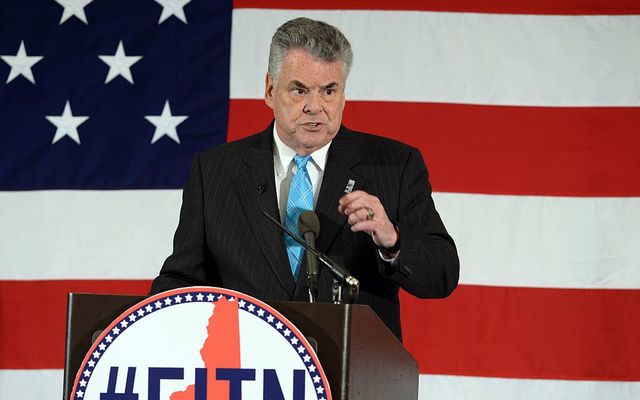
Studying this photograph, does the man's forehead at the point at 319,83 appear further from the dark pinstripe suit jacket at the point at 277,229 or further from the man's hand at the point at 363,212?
the man's hand at the point at 363,212

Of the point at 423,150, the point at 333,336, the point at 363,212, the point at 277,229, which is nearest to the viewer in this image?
the point at 333,336

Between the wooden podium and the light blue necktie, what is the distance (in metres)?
0.44

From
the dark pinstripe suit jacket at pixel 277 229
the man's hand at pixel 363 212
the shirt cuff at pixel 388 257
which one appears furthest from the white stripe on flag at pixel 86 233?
the man's hand at pixel 363 212

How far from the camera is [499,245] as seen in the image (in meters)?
3.55

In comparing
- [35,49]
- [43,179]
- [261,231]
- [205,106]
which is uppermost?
[35,49]

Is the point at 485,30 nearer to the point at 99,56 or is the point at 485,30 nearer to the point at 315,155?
the point at 99,56

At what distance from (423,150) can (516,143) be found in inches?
14.1

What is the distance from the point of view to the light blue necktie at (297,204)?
1.96 metres

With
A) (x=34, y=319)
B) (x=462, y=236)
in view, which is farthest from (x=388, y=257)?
(x=34, y=319)

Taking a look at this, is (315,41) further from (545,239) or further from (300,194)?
(545,239)

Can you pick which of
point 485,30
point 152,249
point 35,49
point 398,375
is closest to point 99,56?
point 35,49

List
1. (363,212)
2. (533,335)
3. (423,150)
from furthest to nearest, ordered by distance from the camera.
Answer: (423,150) → (533,335) → (363,212)

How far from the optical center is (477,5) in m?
3.70

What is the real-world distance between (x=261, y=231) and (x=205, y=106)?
185 cm
